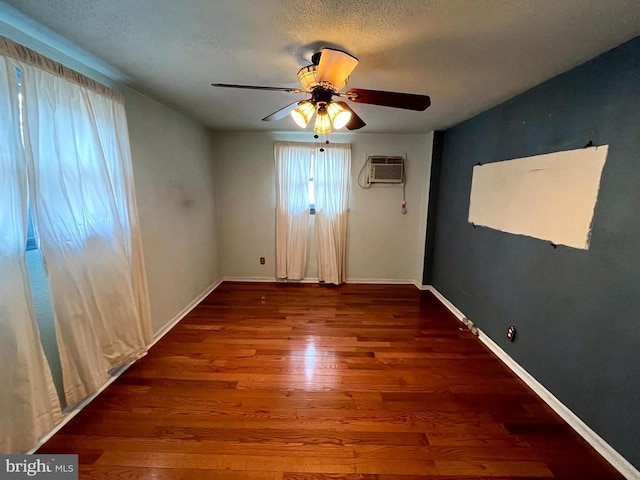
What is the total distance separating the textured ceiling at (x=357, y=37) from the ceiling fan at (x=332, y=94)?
0.14 meters

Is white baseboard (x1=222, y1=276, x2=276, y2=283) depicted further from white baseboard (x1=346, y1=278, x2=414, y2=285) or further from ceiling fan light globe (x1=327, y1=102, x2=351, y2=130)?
ceiling fan light globe (x1=327, y1=102, x2=351, y2=130)

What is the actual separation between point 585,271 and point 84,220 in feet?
10.1

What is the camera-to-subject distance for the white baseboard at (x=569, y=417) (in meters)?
1.35

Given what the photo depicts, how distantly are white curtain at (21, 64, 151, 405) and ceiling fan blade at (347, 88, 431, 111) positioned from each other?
1.64m

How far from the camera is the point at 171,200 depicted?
271 centimetres

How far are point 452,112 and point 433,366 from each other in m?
2.43

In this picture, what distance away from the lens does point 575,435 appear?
156 cm

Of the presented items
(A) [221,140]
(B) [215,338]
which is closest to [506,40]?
(B) [215,338]

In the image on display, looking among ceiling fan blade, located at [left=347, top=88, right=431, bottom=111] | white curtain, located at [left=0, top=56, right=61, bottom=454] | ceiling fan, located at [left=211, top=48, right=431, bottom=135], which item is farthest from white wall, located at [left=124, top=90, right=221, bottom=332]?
ceiling fan blade, located at [left=347, top=88, right=431, bottom=111]

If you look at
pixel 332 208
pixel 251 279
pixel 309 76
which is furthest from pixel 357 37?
pixel 251 279

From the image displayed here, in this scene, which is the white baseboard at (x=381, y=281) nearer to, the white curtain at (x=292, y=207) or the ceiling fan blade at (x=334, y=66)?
the white curtain at (x=292, y=207)

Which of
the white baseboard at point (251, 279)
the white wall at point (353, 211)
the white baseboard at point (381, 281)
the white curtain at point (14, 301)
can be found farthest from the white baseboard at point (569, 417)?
the white curtain at point (14, 301)

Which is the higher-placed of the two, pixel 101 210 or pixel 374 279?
pixel 101 210

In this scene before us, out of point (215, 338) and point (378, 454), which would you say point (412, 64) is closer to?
point (378, 454)
